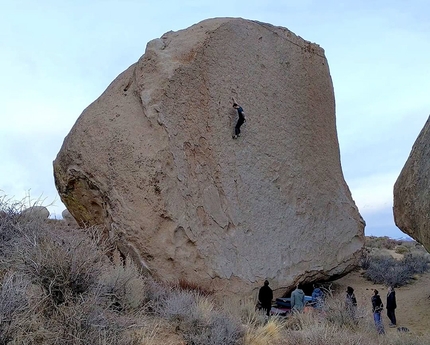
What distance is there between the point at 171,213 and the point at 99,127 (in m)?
2.16

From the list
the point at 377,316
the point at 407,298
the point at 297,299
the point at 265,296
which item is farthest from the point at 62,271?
the point at 407,298

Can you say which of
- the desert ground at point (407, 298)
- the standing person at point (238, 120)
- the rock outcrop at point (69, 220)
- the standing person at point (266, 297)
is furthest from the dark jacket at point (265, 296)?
the rock outcrop at point (69, 220)

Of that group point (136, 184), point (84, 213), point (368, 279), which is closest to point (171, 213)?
point (136, 184)

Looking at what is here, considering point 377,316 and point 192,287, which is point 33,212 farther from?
point 377,316

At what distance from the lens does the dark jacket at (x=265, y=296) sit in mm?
10266

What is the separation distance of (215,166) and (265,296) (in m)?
2.63

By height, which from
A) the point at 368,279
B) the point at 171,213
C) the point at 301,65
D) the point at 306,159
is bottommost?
the point at 368,279

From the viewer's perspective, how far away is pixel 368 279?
15.3 m

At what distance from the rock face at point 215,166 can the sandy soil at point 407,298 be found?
1.11 m

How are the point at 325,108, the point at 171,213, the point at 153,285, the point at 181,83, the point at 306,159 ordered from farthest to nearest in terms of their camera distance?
the point at 325,108
the point at 306,159
the point at 181,83
the point at 171,213
the point at 153,285

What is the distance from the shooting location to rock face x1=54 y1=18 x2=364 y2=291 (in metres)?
10.1

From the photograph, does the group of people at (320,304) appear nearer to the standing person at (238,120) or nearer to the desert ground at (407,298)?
the desert ground at (407,298)

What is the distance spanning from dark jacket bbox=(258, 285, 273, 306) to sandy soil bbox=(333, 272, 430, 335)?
83.4 inches

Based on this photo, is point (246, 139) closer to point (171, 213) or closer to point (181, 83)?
point (181, 83)
